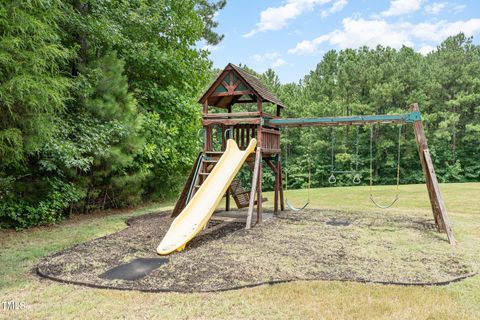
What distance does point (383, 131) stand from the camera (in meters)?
26.6

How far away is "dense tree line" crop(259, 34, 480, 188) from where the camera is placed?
84.2 ft

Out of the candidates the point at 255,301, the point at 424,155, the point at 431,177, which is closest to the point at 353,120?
the point at 424,155

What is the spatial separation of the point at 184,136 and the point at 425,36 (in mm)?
29438

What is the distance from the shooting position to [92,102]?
876 centimetres

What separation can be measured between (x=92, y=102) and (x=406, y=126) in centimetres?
2309

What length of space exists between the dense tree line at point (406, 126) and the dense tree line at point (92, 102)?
46.1 feet

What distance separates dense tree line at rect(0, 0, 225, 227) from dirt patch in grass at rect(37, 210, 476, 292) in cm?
220

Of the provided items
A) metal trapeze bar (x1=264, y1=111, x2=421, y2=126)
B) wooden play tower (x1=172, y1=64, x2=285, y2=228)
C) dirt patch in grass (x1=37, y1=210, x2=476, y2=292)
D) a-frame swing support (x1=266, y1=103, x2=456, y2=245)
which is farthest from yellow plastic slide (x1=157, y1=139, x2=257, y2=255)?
a-frame swing support (x1=266, y1=103, x2=456, y2=245)

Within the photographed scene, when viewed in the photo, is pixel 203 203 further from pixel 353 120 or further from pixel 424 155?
pixel 424 155

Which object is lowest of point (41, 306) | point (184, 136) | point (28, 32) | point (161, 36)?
point (41, 306)

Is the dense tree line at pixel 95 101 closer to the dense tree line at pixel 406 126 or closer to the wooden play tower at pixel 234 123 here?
the wooden play tower at pixel 234 123

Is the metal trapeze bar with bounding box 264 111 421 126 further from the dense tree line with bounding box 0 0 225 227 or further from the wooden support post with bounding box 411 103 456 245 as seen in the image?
the dense tree line with bounding box 0 0 225 227

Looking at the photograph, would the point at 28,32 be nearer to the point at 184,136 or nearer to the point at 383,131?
the point at 184,136

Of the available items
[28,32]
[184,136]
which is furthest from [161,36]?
[28,32]
